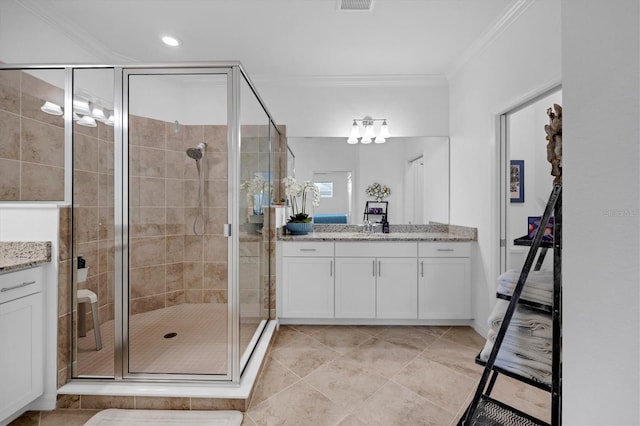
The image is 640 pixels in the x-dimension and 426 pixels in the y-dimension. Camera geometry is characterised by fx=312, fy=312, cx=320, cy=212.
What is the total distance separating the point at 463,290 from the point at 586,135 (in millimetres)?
2466

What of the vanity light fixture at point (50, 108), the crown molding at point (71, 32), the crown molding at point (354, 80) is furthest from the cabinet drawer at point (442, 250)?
the crown molding at point (71, 32)

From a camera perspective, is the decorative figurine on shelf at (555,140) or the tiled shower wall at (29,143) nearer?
the decorative figurine on shelf at (555,140)

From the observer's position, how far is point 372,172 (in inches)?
137

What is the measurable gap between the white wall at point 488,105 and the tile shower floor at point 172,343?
2070mm

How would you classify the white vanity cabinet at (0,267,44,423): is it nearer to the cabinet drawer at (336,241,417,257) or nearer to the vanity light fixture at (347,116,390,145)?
the cabinet drawer at (336,241,417,257)

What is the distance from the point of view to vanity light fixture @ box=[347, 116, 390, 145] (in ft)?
11.1

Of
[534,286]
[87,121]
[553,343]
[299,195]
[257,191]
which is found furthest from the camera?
[299,195]

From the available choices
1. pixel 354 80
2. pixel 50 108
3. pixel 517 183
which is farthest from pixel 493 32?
pixel 50 108

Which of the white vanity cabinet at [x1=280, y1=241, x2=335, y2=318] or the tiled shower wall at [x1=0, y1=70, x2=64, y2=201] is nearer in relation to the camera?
the tiled shower wall at [x1=0, y1=70, x2=64, y2=201]

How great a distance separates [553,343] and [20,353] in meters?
2.45

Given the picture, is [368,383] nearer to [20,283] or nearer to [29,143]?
[20,283]

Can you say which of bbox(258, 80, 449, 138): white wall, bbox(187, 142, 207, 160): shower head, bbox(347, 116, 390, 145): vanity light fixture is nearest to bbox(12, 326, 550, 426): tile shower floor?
bbox(187, 142, 207, 160): shower head

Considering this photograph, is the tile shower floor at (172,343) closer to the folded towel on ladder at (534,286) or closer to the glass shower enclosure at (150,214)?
the glass shower enclosure at (150,214)

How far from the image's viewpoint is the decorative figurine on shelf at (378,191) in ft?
11.4
